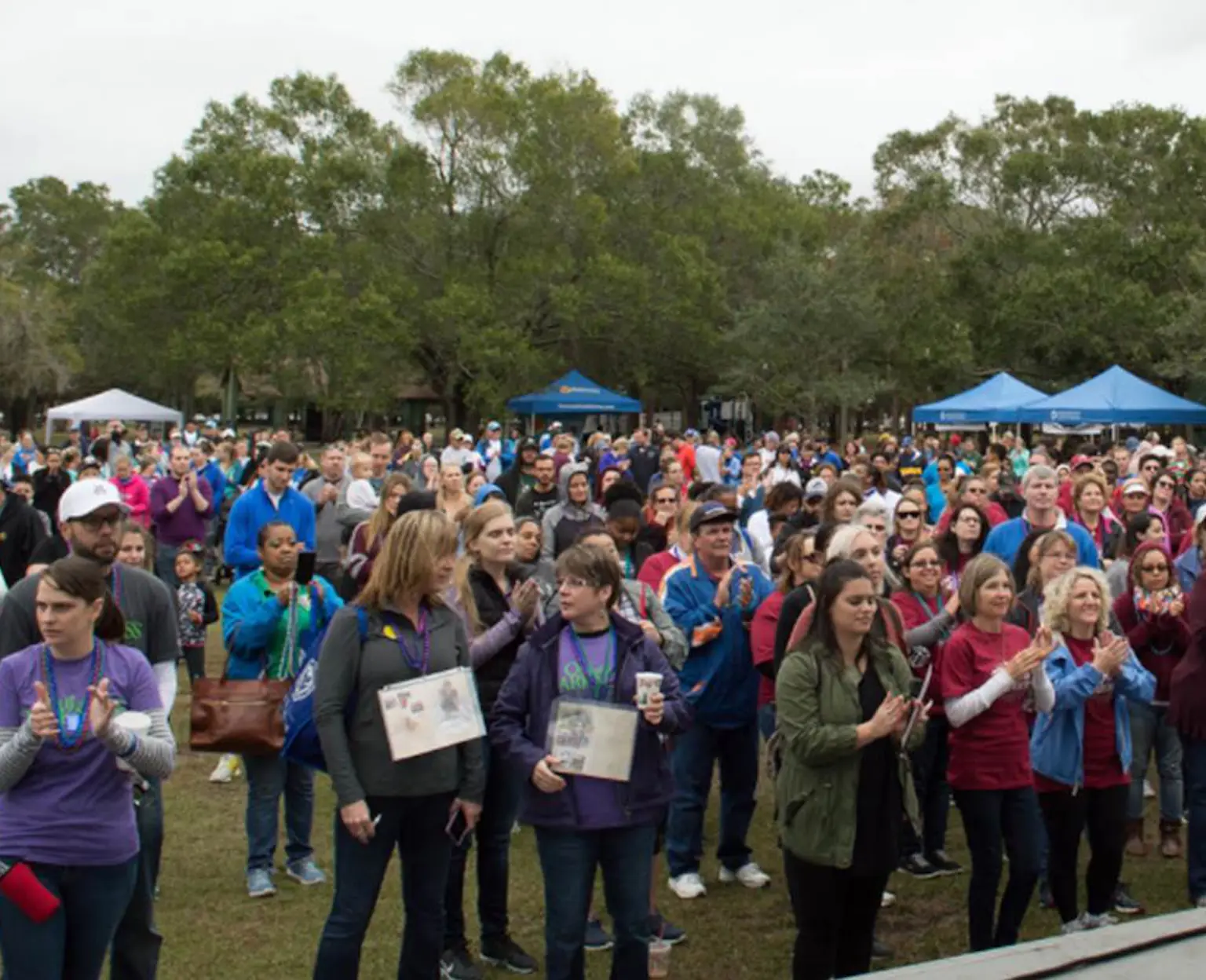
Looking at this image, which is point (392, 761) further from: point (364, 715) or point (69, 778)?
point (69, 778)

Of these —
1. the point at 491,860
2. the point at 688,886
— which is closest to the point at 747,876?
the point at 688,886

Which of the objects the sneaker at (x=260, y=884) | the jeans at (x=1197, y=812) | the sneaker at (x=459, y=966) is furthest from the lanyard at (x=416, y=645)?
the jeans at (x=1197, y=812)

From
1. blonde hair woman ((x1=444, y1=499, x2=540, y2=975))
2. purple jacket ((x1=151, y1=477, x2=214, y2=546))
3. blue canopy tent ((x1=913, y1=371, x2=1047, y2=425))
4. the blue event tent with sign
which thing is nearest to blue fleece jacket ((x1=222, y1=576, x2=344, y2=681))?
blonde hair woman ((x1=444, y1=499, x2=540, y2=975))

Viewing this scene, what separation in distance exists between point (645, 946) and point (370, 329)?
32.6 m

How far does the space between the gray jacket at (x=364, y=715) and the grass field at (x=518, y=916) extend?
1342 mm

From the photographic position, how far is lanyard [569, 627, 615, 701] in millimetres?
4234

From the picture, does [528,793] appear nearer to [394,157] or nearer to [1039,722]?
[1039,722]

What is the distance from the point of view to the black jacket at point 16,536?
8.95 metres

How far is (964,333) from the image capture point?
137 feet

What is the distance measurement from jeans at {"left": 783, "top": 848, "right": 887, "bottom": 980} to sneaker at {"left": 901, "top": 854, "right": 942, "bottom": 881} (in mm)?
1934

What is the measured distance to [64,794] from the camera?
11.8 ft

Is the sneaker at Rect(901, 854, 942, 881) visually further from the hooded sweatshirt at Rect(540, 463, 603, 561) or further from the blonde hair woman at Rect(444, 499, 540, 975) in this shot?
the hooded sweatshirt at Rect(540, 463, 603, 561)

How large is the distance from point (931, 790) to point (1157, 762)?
148cm

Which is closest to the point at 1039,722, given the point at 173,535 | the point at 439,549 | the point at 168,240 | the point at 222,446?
the point at 439,549
